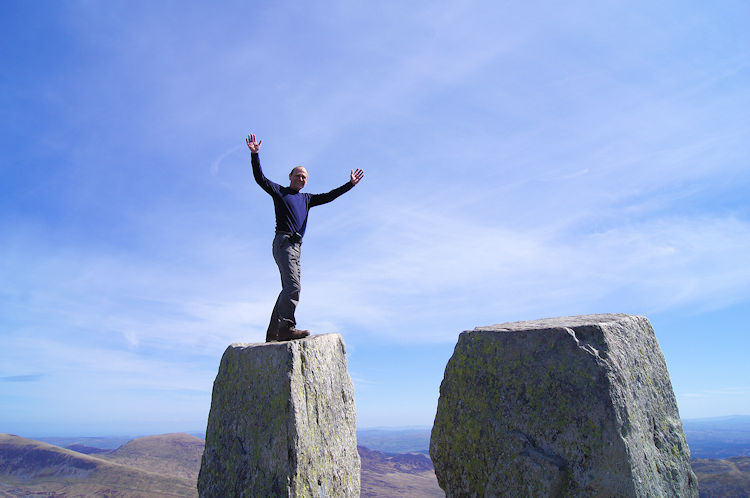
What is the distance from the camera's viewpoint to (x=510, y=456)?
19.4 feet

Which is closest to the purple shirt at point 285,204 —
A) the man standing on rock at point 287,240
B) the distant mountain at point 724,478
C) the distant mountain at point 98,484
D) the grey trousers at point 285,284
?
the man standing on rock at point 287,240

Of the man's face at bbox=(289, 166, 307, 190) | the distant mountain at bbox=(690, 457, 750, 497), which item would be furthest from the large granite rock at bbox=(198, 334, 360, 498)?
the distant mountain at bbox=(690, 457, 750, 497)

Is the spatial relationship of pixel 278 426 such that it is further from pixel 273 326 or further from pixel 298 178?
pixel 298 178

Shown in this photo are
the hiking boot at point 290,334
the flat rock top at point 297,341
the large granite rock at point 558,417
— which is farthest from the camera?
the hiking boot at point 290,334

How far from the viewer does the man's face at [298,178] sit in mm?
9695

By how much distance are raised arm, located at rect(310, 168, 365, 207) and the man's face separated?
1.45 ft

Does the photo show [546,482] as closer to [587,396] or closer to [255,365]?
[587,396]

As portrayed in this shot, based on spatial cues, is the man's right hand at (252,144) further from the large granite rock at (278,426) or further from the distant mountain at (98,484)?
the distant mountain at (98,484)

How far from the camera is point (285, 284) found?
8727 millimetres

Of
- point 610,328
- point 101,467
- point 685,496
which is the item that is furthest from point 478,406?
point 101,467

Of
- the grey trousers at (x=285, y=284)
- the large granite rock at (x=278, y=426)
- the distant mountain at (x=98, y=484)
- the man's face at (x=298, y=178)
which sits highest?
the man's face at (x=298, y=178)

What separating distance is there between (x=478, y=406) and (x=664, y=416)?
2993 millimetres

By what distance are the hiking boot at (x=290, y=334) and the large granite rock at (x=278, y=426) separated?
1.66ft

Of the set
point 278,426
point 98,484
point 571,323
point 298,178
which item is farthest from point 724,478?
point 98,484
